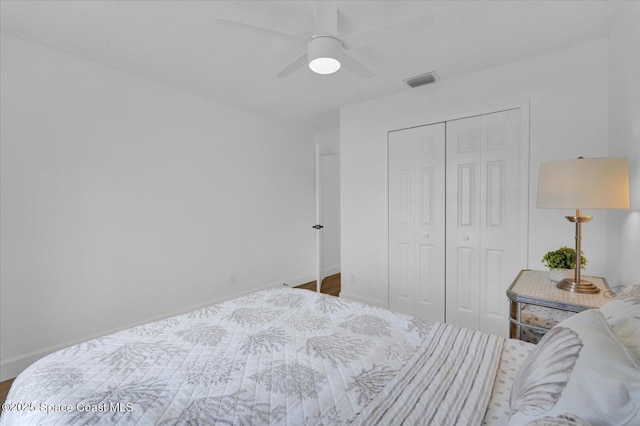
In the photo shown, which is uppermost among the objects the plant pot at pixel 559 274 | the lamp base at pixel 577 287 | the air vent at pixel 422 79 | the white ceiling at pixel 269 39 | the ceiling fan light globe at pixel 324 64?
the white ceiling at pixel 269 39

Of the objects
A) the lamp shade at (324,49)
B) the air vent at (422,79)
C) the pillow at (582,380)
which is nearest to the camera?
the pillow at (582,380)

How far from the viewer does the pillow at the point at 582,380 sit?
0.61 metres

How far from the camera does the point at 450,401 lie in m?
0.93

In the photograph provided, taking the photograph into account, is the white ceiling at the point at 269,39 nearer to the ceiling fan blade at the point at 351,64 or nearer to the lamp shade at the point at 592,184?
the ceiling fan blade at the point at 351,64

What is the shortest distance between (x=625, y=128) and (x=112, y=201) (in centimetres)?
381

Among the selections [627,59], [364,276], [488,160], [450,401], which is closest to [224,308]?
[450,401]

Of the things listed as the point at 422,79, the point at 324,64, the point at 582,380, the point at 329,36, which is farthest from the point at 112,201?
the point at 582,380

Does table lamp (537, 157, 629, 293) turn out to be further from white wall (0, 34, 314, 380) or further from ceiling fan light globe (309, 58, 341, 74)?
white wall (0, 34, 314, 380)

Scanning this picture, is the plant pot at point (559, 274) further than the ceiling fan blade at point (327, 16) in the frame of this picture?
Yes

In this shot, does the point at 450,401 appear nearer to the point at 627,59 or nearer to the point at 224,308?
the point at 224,308

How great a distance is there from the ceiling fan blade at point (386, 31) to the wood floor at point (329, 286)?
10.3 feet

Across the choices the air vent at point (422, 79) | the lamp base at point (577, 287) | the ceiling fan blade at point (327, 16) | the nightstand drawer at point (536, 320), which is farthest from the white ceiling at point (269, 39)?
the nightstand drawer at point (536, 320)

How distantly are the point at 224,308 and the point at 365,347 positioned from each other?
903mm

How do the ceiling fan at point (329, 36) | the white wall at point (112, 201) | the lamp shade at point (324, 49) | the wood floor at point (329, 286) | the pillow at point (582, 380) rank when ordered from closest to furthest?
the pillow at point (582, 380)
the ceiling fan at point (329, 36)
the lamp shade at point (324, 49)
the white wall at point (112, 201)
the wood floor at point (329, 286)
